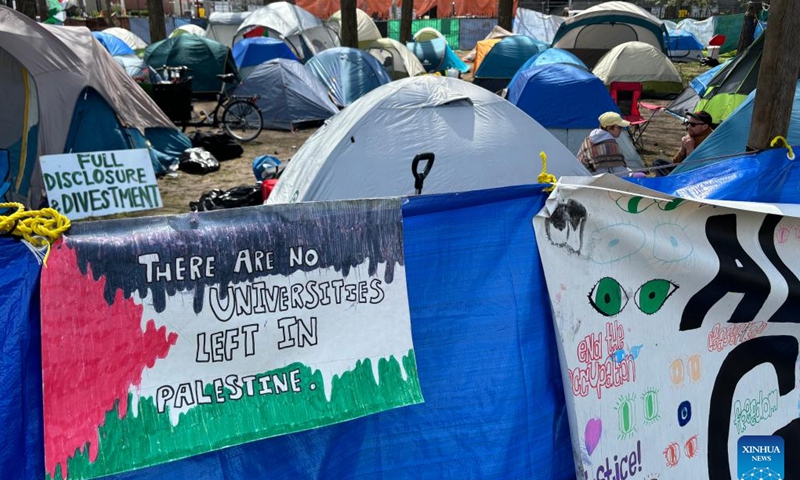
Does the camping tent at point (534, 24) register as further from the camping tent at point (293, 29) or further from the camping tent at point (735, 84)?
the camping tent at point (735, 84)

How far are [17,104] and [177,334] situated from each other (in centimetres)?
711

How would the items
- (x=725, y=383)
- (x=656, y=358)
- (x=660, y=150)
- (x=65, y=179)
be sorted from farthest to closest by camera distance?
1. (x=660, y=150)
2. (x=65, y=179)
3. (x=725, y=383)
4. (x=656, y=358)

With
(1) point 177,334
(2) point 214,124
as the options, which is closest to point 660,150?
(2) point 214,124

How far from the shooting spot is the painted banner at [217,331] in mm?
1811

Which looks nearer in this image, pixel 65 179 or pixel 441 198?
pixel 441 198

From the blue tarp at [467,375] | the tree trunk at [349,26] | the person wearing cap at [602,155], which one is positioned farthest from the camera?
the tree trunk at [349,26]

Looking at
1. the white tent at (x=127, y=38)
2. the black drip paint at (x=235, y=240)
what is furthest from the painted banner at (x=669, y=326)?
the white tent at (x=127, y=38)

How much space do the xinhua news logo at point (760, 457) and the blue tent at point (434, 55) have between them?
19.9 metres

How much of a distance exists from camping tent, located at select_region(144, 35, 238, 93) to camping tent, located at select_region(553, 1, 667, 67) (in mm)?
9723

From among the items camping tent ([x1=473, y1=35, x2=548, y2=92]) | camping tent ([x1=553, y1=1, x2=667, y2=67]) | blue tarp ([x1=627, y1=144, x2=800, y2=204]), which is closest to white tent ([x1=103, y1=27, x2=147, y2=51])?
camping tent ([x1=473, y1=35, x2=548, y2=92])

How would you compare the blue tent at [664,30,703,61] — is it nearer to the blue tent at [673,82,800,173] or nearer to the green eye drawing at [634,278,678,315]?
the blue tent at [673,82,800,173]

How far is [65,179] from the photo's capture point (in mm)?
5211

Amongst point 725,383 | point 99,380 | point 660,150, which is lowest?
point 660,150

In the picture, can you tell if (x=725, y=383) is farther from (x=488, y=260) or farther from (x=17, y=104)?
(x=17, y=104)
